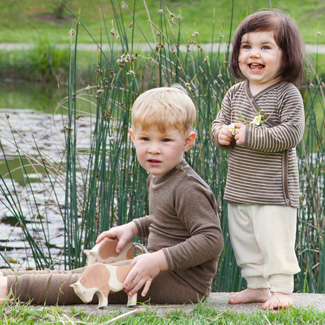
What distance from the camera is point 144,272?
6.23 ft

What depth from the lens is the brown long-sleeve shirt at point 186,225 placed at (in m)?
1.94

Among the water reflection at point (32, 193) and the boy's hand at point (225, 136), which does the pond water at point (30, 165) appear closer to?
the water reflection at point (32, 193)

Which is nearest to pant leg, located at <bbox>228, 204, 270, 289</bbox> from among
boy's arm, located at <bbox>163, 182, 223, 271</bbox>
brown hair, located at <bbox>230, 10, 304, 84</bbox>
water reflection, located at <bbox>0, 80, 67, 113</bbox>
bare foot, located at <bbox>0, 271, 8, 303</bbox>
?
boy's arm, located at <bbox>163, 182, 223, 271</bbox>

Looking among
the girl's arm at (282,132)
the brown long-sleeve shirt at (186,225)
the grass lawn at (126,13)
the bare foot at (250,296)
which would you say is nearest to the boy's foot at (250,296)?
the bare foot at (250,296)

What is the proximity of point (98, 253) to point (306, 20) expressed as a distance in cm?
1540

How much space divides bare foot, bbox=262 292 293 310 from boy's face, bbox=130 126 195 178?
524 mm

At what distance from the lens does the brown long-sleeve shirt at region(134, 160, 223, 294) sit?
6.37 feet

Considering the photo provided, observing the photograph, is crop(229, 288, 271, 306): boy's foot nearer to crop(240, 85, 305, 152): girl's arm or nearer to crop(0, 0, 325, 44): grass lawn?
crop(240, 85, 305, 152): girl's arm

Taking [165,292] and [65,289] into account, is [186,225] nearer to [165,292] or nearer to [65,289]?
[165,292]

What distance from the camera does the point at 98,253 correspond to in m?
2.12

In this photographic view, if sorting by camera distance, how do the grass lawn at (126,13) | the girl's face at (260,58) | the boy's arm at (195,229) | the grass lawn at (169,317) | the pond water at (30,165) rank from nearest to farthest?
the grass lawn at (169,317), the boy's arm at (195,229), the girl's face at (260,58), the pond water at (30,165), the grass lawn at (126,13)

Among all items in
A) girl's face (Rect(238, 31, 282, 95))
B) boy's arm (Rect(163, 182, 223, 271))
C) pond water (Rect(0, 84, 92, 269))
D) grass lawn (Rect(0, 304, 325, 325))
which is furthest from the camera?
pond water (Rect(0, 84, 92, 269))

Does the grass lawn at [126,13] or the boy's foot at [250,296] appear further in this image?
the grass lawn at [126,13]

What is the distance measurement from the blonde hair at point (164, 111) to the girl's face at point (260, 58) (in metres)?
0.23
